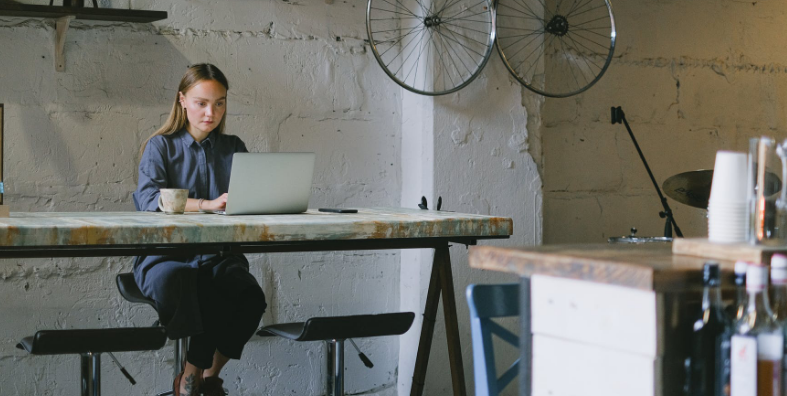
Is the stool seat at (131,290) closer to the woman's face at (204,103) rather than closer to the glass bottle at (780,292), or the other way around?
the woman's face at (204,103)

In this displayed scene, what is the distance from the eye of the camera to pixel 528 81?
3.48 m

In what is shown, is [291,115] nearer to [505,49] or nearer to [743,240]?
[505,49]

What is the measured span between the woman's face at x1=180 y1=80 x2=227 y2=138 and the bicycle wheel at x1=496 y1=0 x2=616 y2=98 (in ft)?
4.12

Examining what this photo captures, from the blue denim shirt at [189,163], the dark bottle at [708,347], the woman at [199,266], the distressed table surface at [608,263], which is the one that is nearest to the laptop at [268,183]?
the woman at [199,266]

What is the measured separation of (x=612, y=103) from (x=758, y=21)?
38.5 inches

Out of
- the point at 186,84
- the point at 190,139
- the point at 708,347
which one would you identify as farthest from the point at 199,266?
the point at 708,347

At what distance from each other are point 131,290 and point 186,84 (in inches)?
29.8

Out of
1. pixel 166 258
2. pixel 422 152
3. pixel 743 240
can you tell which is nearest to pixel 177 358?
pixel 166 258

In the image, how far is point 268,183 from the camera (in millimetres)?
2434

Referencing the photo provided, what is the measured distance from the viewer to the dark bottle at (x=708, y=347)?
1.19m

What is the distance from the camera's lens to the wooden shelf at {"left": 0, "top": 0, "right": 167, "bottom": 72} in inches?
109

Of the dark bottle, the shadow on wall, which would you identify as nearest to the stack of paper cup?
the dark bottle

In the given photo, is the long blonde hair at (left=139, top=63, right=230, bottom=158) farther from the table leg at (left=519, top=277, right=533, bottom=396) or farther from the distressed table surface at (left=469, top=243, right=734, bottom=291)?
the table leg at (left=519, top=277, right=533, bottom=396)

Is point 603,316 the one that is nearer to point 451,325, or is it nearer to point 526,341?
point 526,341
